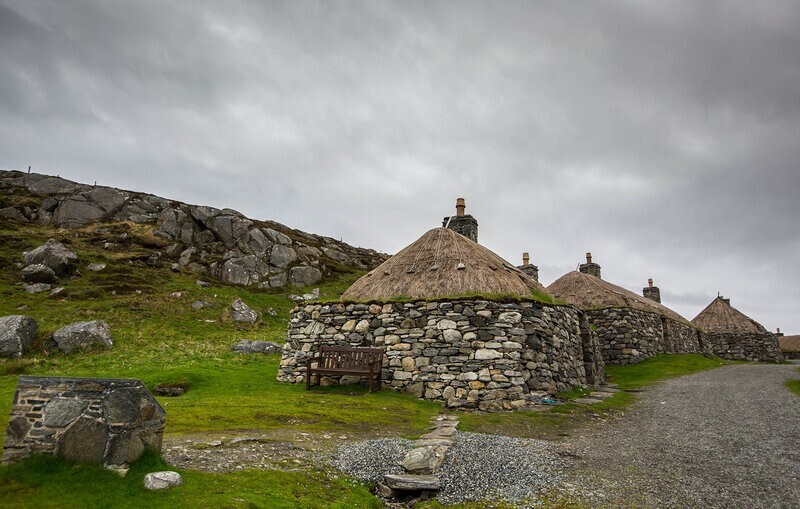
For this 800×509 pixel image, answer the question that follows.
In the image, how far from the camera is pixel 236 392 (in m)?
14.5

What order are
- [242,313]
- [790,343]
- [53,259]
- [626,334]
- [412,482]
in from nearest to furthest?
1. [412,482]
2. [626,334]
3. [242,313]
4. [53,259]
5. [790,343]

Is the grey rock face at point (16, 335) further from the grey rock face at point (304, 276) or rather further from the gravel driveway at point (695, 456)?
the grey rock face at point (304, 276)

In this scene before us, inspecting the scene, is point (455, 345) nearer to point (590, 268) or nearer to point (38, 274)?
point (590, 268)

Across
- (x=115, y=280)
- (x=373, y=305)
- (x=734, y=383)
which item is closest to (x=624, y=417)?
(x=373, y=305)

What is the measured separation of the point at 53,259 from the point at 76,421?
3622 centimetres

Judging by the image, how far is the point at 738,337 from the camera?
40.7 m

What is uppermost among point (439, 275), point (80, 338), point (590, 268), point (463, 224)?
point (590, 268)

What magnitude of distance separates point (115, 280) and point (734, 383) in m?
39.8

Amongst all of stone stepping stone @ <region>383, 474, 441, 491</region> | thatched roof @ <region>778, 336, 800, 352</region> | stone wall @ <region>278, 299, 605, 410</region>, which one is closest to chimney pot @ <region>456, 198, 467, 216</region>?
stone wall @ <region>278, 299, 605, 410</region>

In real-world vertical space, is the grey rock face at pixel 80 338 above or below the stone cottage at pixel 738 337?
below

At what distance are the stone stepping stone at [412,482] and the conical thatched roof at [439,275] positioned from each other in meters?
9.79

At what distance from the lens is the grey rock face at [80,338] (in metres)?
20.5

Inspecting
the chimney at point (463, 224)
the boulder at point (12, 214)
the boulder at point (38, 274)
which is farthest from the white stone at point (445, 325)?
the boulder at point (12, 214)

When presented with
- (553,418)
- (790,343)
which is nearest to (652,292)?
(790,343)
